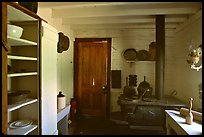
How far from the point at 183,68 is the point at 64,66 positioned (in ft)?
7.68

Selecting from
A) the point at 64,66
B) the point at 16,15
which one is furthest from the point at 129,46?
the point at 16,15

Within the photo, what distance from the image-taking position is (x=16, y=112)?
→ 1.78m

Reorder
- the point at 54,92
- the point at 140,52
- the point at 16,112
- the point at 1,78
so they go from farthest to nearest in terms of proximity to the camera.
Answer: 1. the point at 140,52
2. the point at 54,92
3. the point at 16,112
4. the point at 1,78

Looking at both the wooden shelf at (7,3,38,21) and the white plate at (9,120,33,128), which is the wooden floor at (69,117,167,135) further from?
the wooden shelf at (7,3,38,21)

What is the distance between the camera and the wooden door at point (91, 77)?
4.35m

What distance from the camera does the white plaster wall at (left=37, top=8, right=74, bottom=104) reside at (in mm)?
3162

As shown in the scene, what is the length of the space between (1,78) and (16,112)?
2.80 ft

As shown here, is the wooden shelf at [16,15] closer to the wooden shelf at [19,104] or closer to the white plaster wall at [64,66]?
the wooden shelf at [19,104]

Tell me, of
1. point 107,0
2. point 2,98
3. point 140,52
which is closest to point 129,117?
point 140,52

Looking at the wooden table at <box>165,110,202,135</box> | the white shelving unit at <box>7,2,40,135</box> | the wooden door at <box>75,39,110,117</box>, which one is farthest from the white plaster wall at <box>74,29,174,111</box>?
the white shelving unit at <box>7,2,40,135</box>

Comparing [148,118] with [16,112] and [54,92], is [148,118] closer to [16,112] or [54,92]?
[54,92]

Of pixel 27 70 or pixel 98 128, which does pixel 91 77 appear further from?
pixel 27 70

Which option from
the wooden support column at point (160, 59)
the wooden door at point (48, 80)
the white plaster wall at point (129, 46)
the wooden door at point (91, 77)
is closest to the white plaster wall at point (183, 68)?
the white plaster wall at point (129, 46)

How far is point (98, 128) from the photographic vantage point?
3.73 meters
